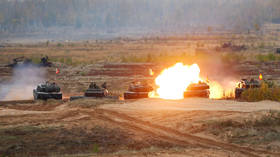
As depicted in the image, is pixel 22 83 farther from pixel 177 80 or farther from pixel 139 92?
pixel 139 92

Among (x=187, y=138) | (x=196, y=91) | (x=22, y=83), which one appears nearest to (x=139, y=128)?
(x=187, y=138)

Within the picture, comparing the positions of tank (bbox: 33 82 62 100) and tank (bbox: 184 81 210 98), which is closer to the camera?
tank (bbox: 184 81 210 98)

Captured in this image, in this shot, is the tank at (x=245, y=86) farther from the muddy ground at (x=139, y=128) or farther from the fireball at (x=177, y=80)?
the muddy ground at (x=139, y=128)

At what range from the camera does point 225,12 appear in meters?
197

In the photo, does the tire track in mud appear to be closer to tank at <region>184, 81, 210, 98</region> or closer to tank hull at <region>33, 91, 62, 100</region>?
tank at <region>184, 81, 210, 98</region>

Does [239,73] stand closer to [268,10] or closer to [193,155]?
[193,155]

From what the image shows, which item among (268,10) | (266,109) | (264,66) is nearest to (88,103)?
(266,109)

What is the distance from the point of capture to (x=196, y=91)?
31.9 meters

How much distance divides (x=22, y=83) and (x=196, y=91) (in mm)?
21371

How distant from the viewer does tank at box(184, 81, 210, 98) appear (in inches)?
1251

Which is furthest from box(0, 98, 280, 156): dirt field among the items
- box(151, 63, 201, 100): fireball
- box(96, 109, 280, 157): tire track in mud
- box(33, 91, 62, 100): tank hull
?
box(151, 63, 201, 100): fireball

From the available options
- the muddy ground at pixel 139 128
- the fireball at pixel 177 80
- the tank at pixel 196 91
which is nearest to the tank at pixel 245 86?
the tank at pixel 196 91

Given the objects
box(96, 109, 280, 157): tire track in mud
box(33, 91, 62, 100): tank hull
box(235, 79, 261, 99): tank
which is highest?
box(235, 79, 261, 99): tank

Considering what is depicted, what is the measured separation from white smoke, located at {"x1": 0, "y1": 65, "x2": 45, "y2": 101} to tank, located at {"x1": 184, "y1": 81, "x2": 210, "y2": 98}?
12.7 m
